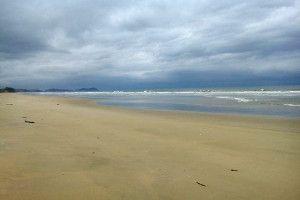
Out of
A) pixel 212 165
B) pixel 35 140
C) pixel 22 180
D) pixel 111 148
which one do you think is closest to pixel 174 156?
pixel 212 165

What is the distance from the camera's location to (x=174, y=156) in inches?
255

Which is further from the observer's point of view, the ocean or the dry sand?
the ocean

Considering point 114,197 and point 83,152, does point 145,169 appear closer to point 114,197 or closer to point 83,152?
point 114,197

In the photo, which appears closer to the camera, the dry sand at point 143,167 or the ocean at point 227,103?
the dry sand at point 143,167

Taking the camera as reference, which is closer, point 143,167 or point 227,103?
point 143,167

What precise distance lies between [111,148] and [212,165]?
243 centimetres

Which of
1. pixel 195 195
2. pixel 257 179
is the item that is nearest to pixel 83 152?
pixel 195 195

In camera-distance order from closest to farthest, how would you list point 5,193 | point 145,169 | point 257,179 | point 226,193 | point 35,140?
point 5,193 → point 226,193 → point 257,179 → point 145,169 → point 35,140

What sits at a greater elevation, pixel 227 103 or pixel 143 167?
pixel 143 167

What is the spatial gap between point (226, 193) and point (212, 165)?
1.47 m

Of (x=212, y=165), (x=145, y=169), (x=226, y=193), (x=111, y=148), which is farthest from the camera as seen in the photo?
(x=111, y=148)

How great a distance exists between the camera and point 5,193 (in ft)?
13.3

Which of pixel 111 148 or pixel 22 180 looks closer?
pixel 22 180

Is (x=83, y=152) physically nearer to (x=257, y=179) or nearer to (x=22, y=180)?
(x=22, y=180)
